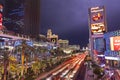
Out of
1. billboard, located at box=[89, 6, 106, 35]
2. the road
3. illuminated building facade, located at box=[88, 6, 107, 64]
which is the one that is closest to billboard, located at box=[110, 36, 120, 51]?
the road

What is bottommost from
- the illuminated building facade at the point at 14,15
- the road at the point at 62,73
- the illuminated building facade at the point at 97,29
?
the road at the point at 62,73

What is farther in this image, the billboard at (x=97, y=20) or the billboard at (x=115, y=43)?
the billboard at (x=97, y=20)

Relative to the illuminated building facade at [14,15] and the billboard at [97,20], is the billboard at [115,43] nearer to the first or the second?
the billboard at [97,20]

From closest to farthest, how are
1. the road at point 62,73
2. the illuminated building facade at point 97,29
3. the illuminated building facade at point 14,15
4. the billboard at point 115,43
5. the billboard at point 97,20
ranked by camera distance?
1. the road at point 62,73
2. the billboard at point 115,43
3. the illuminated building facade at point 97,29
4. the billboard at point 97,20
5. the illuminated building facade at point 14,15

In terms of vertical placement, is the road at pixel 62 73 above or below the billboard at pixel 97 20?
below

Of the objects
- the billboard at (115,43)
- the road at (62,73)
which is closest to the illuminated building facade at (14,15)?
the billboard at (115,43)

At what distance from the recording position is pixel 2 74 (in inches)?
1578

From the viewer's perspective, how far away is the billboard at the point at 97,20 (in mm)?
128625

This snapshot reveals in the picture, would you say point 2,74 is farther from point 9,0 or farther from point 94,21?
point 9,0

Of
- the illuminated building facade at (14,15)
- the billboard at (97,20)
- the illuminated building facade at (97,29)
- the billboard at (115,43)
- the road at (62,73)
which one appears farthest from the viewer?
the illuminated building facade at (14,15)

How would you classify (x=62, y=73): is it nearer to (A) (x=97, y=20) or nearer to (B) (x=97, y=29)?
(B) (x=97, y=29)

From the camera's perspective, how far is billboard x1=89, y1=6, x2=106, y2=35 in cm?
12862

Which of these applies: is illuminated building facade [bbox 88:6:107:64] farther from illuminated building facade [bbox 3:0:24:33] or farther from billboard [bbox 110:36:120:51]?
illuminated building facade [bbox 3:0:24:33]

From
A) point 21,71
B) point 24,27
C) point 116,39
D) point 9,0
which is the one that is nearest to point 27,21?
point 24,27
